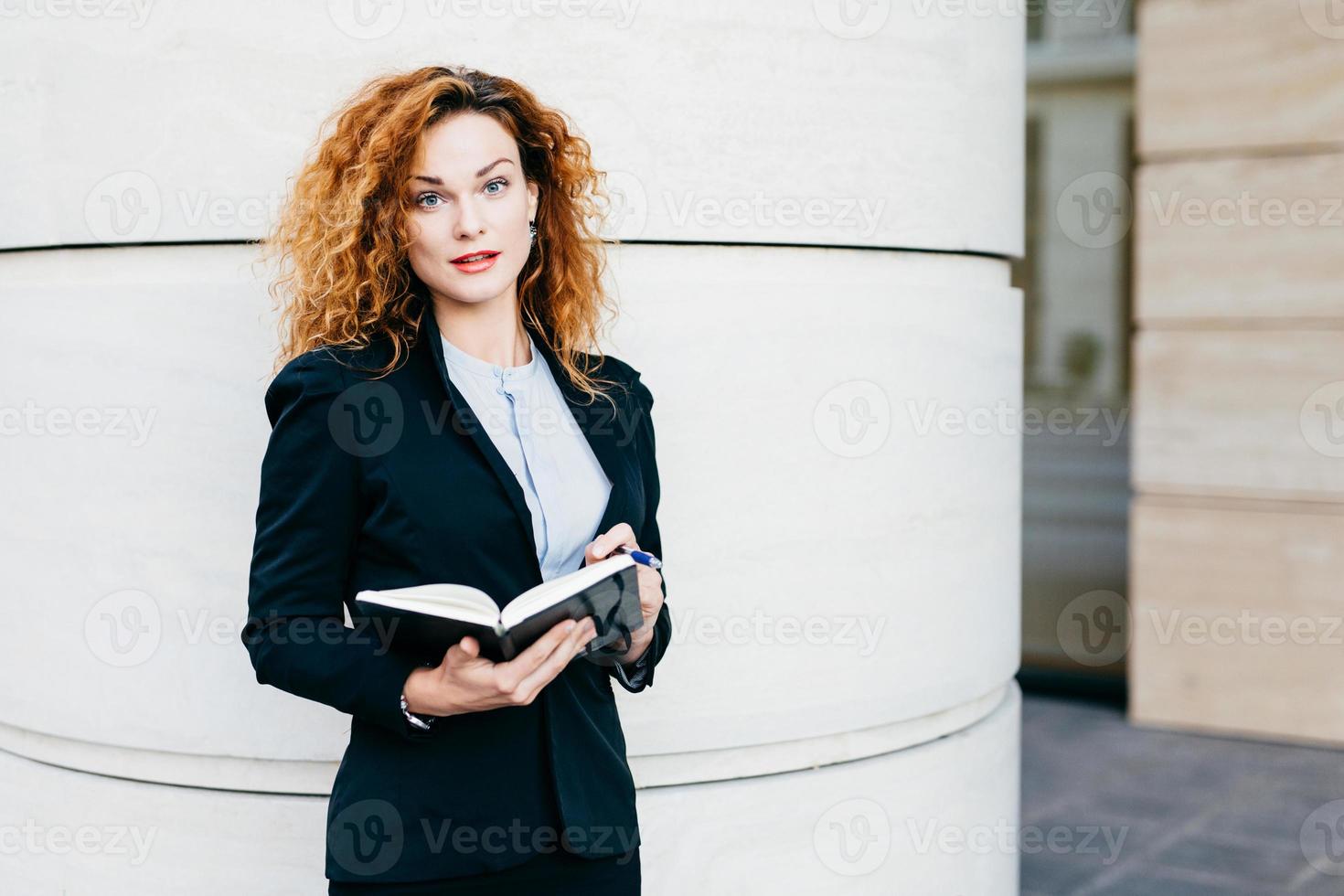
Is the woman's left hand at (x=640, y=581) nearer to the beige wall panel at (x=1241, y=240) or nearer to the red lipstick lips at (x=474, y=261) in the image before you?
the red lipstick lips at (x=474, y=261)

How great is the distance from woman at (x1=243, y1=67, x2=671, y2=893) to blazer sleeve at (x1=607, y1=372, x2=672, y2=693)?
11 millimetres

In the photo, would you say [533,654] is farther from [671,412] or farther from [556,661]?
[671,412]

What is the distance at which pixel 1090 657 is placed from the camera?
685 centimetres

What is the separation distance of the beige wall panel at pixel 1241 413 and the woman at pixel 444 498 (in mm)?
4380

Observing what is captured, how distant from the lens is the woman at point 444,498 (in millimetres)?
1877

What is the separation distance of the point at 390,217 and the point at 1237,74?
4991 mm

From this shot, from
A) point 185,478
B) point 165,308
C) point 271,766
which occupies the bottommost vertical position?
point 271,766

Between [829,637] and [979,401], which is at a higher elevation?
[979,401]

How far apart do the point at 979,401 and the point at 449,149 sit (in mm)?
1626

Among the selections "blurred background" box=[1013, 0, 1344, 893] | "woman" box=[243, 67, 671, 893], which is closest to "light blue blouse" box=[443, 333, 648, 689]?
"woman" box=[243, 67, 671, 893]

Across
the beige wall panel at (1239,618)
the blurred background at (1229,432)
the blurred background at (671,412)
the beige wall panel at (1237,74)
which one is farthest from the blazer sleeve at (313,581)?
the beige wall panel at (1237,74)

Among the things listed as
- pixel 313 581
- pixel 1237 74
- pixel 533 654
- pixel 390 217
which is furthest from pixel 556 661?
pixel 1237 74

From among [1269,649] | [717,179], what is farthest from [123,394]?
[1269,649]

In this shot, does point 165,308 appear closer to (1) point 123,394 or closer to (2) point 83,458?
(1) point 123,394
